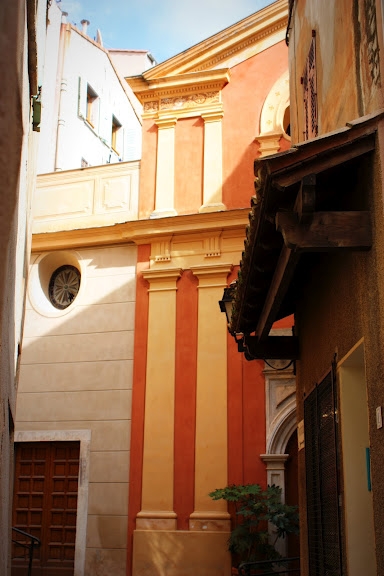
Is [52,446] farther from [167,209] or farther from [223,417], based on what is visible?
[167,209]

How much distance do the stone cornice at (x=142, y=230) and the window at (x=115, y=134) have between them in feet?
26.6

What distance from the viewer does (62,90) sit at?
795 inches

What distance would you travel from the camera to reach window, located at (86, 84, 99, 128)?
2139 cm

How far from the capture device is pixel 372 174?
4.79 meters

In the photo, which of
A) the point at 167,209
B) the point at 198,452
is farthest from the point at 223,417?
the point at 167,209

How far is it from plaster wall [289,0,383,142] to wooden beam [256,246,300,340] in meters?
1.13

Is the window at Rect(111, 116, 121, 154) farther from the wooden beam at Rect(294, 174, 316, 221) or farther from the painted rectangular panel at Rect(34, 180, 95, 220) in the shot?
the wooden beam at Rect(294, 174, 316, 221)

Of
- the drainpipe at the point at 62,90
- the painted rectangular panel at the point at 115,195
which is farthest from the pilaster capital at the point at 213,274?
the drainpipe at the point at 62,90

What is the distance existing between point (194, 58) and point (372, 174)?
460 inches

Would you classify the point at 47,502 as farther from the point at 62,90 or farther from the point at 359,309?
the point at 62,90

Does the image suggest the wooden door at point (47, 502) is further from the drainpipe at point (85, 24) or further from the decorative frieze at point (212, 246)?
the drainpipe at point (85, 24)

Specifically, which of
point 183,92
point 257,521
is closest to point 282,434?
point 257,521

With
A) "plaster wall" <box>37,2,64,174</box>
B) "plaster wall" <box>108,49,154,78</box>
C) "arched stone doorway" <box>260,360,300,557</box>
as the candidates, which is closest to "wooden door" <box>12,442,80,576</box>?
"arched stone doorway" <box>260,360,300,557</box>

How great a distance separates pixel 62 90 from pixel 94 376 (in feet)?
30.4
